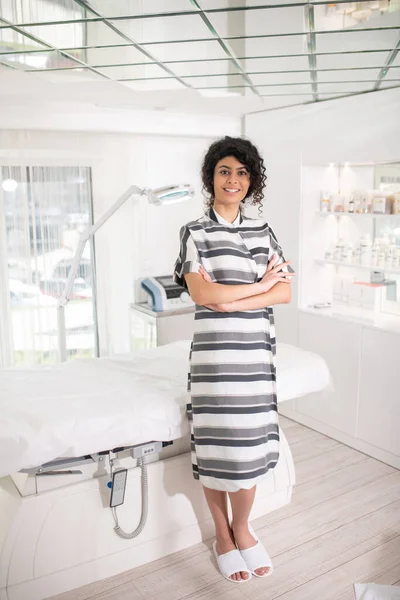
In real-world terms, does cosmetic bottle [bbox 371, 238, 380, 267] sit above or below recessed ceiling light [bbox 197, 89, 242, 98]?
below

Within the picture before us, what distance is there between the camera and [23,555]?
2100 mm

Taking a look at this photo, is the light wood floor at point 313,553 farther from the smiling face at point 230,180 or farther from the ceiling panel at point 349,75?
the ceiling panel at point 349,75

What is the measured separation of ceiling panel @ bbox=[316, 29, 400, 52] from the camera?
6.59 ft

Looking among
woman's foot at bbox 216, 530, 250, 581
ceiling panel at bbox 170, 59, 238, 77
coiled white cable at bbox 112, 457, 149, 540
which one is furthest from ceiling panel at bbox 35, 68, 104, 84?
woman's foot at bbox 216, 530, 250, 581

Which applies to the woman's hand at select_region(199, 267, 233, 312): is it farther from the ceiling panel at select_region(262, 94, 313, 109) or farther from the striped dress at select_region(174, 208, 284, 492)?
the ceiling panel at select_region(262, 94, 313, 109)

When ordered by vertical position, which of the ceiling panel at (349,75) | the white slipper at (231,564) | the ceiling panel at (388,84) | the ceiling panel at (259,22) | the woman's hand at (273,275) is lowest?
the white slipper at (231,564)

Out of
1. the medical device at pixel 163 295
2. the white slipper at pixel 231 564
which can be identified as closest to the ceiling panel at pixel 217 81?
the medical device at pixel 163 295

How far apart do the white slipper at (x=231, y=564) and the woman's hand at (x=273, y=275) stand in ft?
3.48

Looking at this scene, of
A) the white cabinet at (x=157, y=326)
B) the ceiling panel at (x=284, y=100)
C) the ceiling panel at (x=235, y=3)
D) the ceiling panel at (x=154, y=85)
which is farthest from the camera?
the white cabinet at (x=157, y=326)

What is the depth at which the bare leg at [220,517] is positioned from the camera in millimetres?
2322

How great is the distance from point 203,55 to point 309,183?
1.54m

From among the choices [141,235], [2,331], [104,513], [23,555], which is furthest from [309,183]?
[23,555]

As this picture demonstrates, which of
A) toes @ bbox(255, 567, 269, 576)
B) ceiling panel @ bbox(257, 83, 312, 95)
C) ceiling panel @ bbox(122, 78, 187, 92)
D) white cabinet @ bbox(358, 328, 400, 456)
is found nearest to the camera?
toes @ bbox(255, 567, 269, 576)

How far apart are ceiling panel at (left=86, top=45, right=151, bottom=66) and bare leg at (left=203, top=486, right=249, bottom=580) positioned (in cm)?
173
